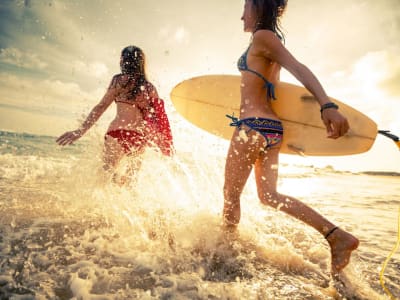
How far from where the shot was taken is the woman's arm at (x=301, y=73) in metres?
1.68

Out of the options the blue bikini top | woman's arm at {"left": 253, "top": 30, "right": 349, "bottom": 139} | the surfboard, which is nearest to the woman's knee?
woman's arm at {"left": 253, "top": 30, "right": 349, "bottom": 139}

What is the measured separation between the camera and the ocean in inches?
60.6

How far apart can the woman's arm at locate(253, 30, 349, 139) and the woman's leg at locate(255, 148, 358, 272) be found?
1.70ft

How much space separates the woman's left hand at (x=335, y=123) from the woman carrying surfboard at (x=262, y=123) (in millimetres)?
159

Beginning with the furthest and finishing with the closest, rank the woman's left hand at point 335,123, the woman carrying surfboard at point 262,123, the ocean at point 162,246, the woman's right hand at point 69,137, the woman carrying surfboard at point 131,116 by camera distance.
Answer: the woman carrying surfboard at point 131,116, the woman's right hand at point 69,137, the woman carrying surfboard at point 262,123, the woman's left hand at point 335,123, the ocean at point 162,246

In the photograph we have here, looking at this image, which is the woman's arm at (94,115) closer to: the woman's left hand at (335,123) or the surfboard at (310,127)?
the surfboard at (310,127)

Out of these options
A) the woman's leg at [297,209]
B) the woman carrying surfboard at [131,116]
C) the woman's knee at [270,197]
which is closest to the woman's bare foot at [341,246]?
the woman's leg at [297,209]

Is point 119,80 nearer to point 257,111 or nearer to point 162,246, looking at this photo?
point 257,111

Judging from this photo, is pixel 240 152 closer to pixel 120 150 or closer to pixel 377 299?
pixel 377 299

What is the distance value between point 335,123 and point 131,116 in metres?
2.16

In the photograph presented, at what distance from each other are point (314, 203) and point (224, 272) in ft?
13.3

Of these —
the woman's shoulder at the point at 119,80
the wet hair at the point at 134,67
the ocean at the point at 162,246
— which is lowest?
the ocean at the point at 162,246

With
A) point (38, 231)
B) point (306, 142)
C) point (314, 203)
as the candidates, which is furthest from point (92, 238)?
point (314, 203)

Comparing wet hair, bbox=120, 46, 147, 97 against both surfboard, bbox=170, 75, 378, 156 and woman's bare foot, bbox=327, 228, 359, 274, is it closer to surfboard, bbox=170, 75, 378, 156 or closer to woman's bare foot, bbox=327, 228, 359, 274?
surfboard, bbox=170, 75, 378, 156
